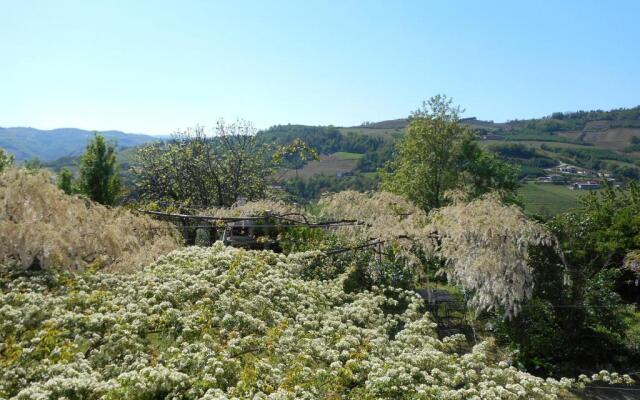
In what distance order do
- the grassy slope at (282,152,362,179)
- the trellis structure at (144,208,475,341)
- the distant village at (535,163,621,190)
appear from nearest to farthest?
the trellis structure at (144,208,475,341)
the distant village at (535,163,621,190)
the grassy slope at (282,152,362,179)

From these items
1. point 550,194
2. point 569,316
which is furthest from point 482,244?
point 550,194

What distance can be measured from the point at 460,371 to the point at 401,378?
3.29 ft

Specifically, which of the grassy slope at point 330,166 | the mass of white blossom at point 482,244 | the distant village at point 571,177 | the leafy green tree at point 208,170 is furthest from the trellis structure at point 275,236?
the grassy slope at point 330,166

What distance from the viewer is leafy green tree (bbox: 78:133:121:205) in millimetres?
21094

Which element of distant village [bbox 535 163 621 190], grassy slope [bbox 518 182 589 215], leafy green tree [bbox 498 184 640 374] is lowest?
grassy slope [bbox 518 182 589 215]

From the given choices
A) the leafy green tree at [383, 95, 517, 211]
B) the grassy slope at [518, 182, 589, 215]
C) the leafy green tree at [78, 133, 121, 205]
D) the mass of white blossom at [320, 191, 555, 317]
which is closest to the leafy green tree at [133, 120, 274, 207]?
the leafy green tree at [78, 133, 121, 205]

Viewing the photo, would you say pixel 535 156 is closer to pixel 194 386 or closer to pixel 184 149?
pixel 184 149

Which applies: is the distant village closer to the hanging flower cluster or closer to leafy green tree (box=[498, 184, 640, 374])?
leafy green tree (box=[498, 184, 640, 374])

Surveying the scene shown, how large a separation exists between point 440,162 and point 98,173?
14585 millimetres

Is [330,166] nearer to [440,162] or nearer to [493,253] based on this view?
[440,162]

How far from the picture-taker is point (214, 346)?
20.3ft

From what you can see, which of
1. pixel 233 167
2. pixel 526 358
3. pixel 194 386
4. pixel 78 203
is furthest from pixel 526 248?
pixel 233 167

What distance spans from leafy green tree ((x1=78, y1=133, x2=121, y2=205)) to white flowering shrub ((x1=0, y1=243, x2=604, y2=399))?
1381cm

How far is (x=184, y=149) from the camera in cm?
2205
